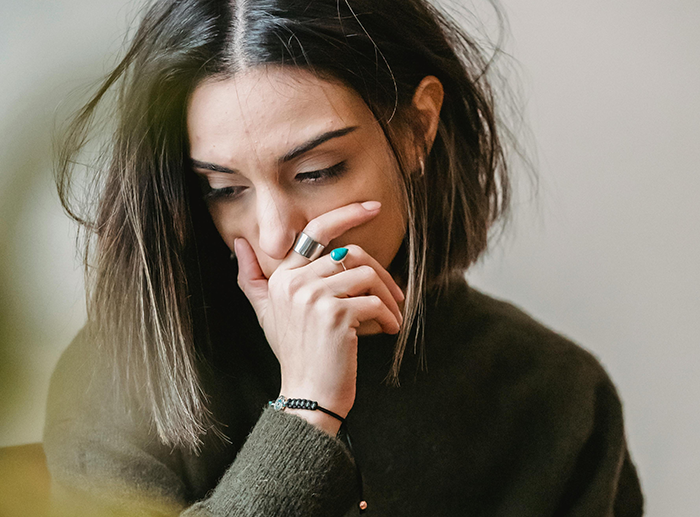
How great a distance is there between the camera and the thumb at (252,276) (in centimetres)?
69

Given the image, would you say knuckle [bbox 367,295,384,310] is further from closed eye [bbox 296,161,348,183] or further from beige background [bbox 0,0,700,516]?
beige background [bbox 0,0,700,516]

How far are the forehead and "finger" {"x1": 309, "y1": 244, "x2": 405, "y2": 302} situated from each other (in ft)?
0.44

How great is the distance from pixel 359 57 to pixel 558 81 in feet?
1.17

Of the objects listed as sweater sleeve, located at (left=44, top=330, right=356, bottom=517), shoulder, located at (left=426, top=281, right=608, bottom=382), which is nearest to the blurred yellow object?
sweater sleeve, located at (left=44, top=330, right=356, bottom=517)

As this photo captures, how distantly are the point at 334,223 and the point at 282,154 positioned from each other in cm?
10

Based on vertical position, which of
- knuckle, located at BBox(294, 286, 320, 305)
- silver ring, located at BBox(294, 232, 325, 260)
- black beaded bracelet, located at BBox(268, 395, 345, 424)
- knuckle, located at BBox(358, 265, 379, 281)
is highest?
silver ring, located at BBox(294, 232, 325, 260)

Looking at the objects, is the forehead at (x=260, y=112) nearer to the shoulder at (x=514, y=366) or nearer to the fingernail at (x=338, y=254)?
the fingernail at (x=338, y=254)

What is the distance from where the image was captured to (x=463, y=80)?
2.41 ft

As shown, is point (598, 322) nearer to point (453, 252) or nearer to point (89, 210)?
point (453, 252)

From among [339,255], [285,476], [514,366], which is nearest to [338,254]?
[339,255]

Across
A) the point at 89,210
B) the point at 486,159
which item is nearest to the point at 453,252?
the point at 486,159

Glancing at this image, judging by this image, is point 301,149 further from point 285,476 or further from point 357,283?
point 285,476

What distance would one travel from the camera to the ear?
68 cm

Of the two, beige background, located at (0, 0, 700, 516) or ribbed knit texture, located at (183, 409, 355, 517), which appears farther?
beige background, located at (0, 0, 700, 516)
